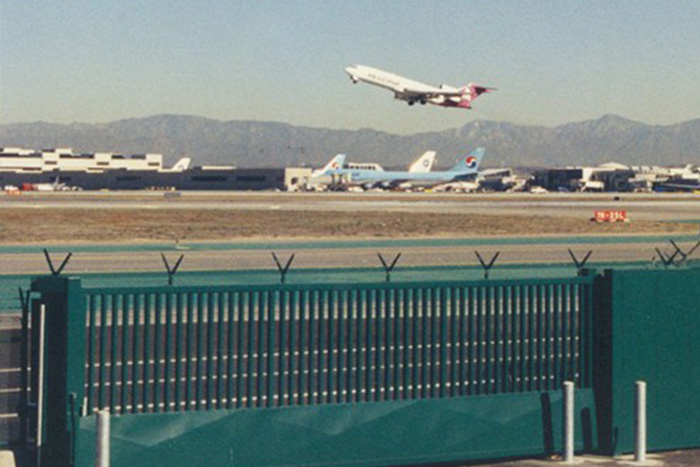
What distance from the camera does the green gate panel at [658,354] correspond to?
1423cm

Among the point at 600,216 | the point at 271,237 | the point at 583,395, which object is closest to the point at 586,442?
the point at 583,395

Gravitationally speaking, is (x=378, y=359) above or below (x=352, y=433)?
above

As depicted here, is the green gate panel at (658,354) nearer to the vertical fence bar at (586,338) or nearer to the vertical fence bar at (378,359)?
the vertical fence bar at (586,338)

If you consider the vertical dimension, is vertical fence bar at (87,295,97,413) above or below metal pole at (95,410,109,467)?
above

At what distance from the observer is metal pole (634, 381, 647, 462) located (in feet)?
→ 45.3

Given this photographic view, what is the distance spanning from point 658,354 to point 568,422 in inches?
63.1

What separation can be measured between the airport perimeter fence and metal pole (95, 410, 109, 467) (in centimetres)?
30

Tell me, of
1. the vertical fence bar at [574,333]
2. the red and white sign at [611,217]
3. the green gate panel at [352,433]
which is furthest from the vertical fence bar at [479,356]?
the red and white sign at [611,217]

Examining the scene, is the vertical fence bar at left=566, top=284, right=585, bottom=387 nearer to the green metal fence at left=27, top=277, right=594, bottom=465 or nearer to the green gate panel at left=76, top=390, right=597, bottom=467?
the green metal fence at left=27, top=277, right=594, bottom=465

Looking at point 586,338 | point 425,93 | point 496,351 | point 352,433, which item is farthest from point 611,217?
point 352,433

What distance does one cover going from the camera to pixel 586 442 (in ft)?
46.2

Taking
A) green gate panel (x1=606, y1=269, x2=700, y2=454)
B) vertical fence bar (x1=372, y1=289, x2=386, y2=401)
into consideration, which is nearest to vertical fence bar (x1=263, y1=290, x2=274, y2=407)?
vertical fence bar (x1=372, y1=289, x2=386, y2=401)

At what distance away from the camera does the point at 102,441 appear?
37.2 ft

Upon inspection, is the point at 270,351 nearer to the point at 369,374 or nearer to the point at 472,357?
the point at 369,374
